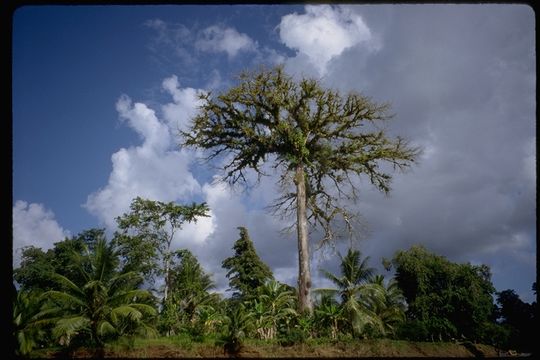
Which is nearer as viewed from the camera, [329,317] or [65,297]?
[65,297]

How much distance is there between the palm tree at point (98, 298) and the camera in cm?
1347

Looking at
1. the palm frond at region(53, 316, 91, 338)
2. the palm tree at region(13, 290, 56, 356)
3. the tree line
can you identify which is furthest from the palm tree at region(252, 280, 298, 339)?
the palm tree at region(13, 290, 56, 356)

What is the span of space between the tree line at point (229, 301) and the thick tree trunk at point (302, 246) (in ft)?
2.15

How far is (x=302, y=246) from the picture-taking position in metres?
18.3

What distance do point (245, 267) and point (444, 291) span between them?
15.7 metres

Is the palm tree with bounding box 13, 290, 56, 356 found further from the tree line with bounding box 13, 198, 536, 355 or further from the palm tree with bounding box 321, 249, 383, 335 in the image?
the palm tree with bounding box 321, 249, 383, 335

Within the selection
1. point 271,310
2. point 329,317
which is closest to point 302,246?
point 271,310

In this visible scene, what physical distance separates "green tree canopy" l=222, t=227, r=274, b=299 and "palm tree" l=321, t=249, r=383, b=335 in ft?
29.5

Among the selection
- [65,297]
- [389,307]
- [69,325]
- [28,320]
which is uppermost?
[65,297]

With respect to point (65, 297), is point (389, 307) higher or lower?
lower

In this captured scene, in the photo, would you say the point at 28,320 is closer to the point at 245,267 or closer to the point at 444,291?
the point at 245,267

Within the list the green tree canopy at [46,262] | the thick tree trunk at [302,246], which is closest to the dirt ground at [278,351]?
the thick tree trunk at [302,246]

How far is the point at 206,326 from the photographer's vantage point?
17.0m

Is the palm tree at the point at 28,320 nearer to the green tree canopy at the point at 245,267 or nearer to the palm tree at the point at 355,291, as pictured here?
the palm tree at the point at 355,291
